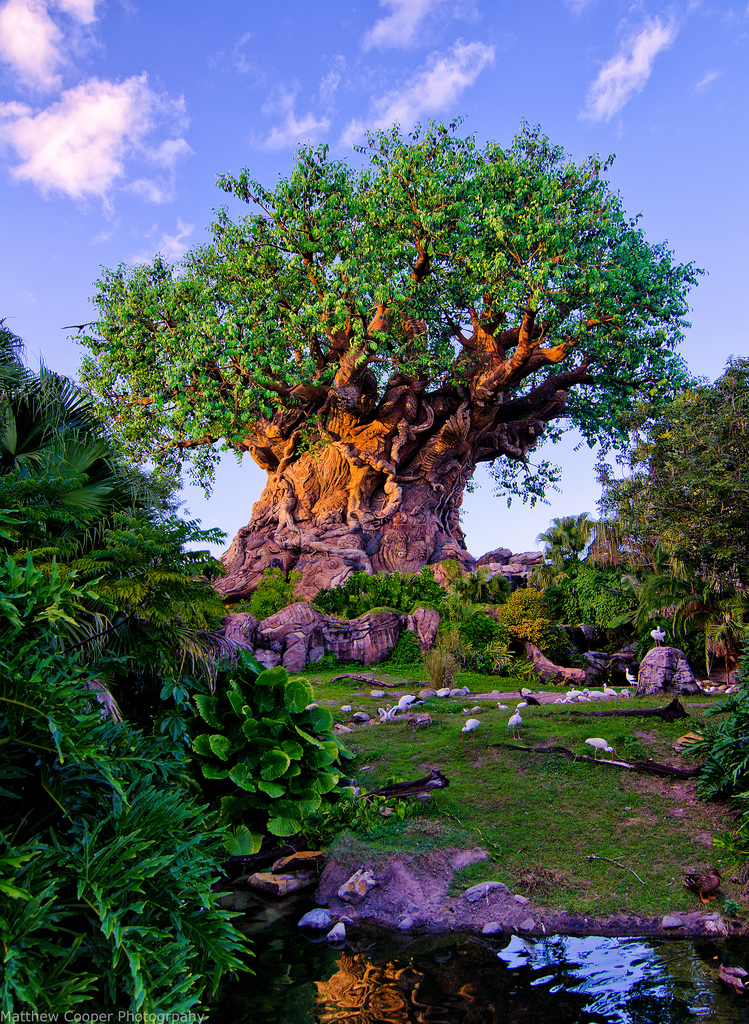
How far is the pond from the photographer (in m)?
3.92

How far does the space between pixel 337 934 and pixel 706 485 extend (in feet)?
24.9

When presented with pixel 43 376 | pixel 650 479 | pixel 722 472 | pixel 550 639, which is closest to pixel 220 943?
pixel 43 376

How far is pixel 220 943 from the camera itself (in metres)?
3.37

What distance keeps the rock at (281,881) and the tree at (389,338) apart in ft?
47.7

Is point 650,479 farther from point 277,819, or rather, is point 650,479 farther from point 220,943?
point 220,943

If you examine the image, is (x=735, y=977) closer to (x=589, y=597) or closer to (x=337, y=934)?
(x=337, y=934)

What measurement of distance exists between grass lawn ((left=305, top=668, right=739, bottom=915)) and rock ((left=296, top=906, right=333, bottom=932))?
81 cm

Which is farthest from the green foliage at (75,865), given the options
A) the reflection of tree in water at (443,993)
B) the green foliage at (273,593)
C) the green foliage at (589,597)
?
the green foliage at (273,593)

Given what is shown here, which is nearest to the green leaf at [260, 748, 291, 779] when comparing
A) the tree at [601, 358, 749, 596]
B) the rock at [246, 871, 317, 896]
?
the rock at [246, 871, 317, 896]

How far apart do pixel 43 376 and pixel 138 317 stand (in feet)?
59.2

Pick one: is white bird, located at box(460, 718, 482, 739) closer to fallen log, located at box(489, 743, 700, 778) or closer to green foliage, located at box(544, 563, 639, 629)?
fallen log, located at box(489, 743, 700, 778)

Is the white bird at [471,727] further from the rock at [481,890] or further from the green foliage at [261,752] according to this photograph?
the rock at [481,890]

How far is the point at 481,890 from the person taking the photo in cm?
531

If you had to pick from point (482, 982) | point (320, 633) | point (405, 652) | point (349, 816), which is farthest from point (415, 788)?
point (405, 652)
